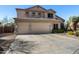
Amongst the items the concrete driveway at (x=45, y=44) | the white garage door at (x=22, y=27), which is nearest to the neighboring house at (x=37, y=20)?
the white garage door at (x=22, y=27)

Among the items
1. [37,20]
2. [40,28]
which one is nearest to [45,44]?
[40,28]

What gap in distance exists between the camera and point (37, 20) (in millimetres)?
3754

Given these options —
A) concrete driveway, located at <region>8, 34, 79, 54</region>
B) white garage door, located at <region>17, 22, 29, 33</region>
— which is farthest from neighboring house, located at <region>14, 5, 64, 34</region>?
concrete driveway, located at <region>8, 34, 79, 54</region>

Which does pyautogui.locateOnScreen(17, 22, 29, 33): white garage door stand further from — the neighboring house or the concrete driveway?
the concrete driveway

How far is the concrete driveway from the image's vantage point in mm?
3633

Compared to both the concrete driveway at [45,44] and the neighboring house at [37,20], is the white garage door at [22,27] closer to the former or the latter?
the neighboring house at [37,20]

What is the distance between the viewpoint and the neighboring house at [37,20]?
369 cm

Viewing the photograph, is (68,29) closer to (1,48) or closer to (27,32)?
(27,32)

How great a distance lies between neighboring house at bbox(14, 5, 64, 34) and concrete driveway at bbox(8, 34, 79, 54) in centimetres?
12

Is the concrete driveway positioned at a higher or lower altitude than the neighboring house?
lower

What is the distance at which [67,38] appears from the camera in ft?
12.2

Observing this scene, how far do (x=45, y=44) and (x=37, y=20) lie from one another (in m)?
0.41

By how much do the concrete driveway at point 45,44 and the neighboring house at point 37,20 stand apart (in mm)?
121

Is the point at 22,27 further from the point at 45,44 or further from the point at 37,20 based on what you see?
the point at 45,44
